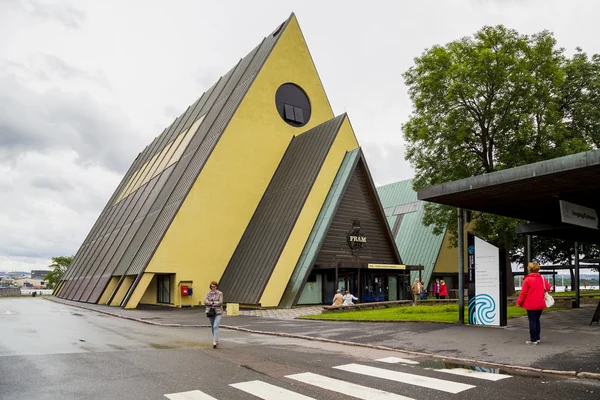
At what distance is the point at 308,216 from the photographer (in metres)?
29.2

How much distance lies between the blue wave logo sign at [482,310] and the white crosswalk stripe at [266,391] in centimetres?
941

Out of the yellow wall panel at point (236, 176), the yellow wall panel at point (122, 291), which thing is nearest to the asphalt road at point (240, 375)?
the yellow wall panel at point (236, 176)

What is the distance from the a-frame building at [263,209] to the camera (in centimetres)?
2881

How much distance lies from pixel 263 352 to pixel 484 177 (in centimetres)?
738

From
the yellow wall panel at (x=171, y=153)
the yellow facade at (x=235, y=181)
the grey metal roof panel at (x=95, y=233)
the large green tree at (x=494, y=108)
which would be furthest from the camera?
the grey metal roof panel at (x=95, y=233)

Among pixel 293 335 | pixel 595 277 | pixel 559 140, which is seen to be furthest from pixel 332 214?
pixel 595 277

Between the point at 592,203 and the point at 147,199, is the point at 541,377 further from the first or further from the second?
the point at 147,199

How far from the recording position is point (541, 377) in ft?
26.5

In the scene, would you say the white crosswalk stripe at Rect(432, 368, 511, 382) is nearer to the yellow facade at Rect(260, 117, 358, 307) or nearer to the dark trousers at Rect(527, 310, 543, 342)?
the dark trousers at Rect(527, 310, 543, 342)

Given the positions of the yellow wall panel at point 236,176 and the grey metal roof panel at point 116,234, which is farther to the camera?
the grey metal roof panel at point 116,234

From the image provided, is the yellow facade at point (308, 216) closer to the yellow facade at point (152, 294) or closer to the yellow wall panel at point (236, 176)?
the yellow wall panel at point (236, 176)

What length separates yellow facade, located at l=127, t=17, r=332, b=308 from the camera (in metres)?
30.6

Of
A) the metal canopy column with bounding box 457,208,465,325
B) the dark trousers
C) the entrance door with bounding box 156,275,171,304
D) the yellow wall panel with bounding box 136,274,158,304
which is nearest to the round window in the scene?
the entrance door with bounding box 156,275,171,304

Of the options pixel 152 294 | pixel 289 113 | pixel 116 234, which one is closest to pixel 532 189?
pixel 289 113
